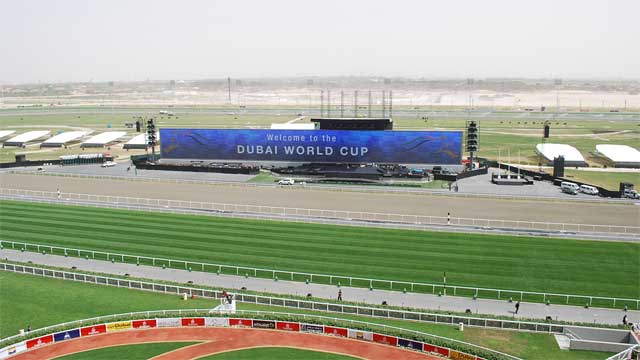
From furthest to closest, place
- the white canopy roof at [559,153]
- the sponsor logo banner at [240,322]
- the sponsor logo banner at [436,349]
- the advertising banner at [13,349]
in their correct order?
the white canopy roof at [559,153]
the sponsor logo banner at [240,322]
the advertising banner at [13,349]
the sponsor logo banner at [436,349]

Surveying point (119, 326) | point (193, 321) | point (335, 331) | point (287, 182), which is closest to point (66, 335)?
point (119, 326)

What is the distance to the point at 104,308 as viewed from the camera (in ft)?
120

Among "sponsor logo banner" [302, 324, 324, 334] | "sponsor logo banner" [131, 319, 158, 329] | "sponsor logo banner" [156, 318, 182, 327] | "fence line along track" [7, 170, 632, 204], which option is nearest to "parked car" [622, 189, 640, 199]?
"fence line along track" [7, 170, 632, 204]

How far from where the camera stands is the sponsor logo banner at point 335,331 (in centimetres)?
3306

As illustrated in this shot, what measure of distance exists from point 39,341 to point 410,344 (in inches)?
819

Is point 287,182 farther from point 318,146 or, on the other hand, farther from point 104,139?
point 104,139

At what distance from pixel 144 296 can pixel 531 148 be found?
283 feet

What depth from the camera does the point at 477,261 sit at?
147ft

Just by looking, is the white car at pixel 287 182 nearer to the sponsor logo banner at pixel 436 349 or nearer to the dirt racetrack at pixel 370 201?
the dirt racetrack at pixel 370 201

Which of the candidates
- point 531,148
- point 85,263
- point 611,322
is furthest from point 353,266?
point 531,148

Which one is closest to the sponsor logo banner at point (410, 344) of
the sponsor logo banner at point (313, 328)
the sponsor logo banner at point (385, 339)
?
the sponsor logo banner at point (385, 339)

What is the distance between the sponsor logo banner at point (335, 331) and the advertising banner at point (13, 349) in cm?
1685

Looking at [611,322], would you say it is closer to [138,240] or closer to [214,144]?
[138,240]

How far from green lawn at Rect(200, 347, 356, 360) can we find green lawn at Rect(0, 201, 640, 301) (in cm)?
1089
